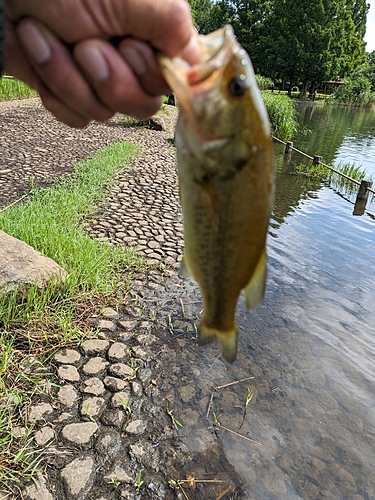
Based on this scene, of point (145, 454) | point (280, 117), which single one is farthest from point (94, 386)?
point (280, 117)

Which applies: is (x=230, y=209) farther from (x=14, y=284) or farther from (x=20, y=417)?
(x=14, y=284)

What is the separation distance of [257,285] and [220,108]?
30.2 inches

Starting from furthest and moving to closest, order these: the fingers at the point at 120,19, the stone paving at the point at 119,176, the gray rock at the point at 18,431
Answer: the stone paving at the point at 119,176 → the gray rock at the point at 18,431 → the fingers at the point at 120,19

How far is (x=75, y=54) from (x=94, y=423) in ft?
10.6

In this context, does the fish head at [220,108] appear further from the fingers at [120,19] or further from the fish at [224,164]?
the fingers at [120,19]

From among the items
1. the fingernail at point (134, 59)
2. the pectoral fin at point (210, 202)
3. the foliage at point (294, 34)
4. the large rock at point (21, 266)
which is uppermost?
the foliage at point (294, 34)

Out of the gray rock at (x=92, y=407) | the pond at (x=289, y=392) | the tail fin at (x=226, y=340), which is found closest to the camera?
the tail fin at (x=226, y=340)

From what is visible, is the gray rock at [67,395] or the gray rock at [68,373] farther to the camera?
the gray rock at [68,373]

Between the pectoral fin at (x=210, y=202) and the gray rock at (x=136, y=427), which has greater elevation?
the pectoral fin at (x=210, y=202)

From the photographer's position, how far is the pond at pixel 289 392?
380 cm

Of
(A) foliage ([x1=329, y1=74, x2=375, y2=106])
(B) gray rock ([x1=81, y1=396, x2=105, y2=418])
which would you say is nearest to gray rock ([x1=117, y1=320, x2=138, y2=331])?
(B) gray rock ([x1=81, y1=396, x2=105, y2=418])

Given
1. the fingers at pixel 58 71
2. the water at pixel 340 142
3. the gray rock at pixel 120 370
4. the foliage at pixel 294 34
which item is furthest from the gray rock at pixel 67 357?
the foliage at pixel 294 34

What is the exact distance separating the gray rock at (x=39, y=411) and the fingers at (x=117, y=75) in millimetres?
2991

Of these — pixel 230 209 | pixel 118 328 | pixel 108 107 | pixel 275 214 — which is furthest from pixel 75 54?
pixel 275 214
